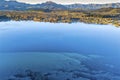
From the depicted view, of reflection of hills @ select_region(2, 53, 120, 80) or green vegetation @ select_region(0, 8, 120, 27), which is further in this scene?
green vegetation @ select_region(0, 8, 120, 27)

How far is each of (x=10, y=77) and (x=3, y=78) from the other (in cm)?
68

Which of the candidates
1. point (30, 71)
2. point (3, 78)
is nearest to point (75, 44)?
point (30, 71)

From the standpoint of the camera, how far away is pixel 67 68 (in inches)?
1114

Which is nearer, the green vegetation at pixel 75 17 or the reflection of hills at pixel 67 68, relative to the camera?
the reflection of hills at pixel 67 68

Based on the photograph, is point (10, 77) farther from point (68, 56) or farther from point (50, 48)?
point (50, 48)

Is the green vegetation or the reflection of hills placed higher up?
the reflection of hills

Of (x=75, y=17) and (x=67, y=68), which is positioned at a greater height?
(x=67, y=68)

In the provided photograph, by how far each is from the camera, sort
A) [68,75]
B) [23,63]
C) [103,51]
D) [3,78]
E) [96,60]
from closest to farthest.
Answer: [3,78]
[68,75]
[23,63]
[96,60]
[103,51]

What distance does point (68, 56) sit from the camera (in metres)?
34.9

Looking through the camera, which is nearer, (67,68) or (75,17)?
(67,68)

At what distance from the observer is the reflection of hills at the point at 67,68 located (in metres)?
24.8

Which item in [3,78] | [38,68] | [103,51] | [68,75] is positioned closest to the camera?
[3,78]

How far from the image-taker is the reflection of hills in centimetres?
2480

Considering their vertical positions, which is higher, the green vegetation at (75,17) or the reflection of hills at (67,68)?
the reflection of hills at (67,68)
